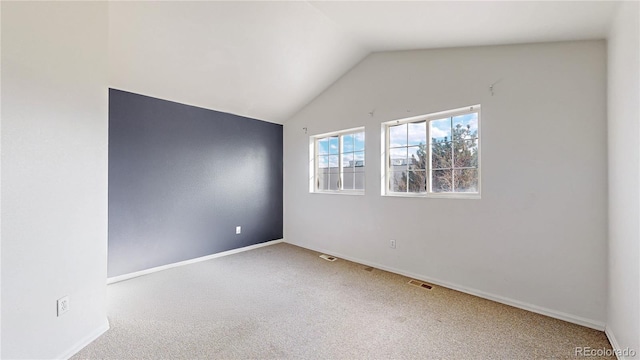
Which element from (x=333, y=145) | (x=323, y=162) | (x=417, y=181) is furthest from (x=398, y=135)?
(x=323, y=162)

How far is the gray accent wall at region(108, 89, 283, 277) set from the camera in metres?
3.18

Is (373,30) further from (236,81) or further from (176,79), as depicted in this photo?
(176,79)

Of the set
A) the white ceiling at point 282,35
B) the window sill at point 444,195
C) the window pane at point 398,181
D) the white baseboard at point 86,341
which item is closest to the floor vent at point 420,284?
the window sill at point 444,195

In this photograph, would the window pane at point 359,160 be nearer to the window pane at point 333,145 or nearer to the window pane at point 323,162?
the window pane at point 333,145

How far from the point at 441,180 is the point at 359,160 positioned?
1.28 metres

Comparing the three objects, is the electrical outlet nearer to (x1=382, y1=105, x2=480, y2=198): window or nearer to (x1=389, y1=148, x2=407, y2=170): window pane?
(x1=382, y1=105, x2=480, y2=198): window

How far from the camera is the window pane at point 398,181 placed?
340 centimetres

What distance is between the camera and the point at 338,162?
428 cm

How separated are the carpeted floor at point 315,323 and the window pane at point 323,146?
2.12 m

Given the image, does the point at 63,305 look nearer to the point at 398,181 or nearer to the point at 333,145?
the point at 398,181

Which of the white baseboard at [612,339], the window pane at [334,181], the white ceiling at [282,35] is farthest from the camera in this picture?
the window pane at [334,181]

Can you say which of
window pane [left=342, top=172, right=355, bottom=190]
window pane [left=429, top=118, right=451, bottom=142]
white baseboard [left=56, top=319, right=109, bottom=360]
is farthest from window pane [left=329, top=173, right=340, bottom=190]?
white baseboard [left=56, top=319, right=109, bottom=360]

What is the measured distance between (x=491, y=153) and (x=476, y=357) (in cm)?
180

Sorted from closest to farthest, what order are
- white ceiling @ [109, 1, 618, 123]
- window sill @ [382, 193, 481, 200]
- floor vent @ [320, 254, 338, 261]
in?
white ceiling @ [109, 1, 618, 123] → window sill @ [382, 193, 481, 200] → floor vent @ [320, 254, 338, 261]
